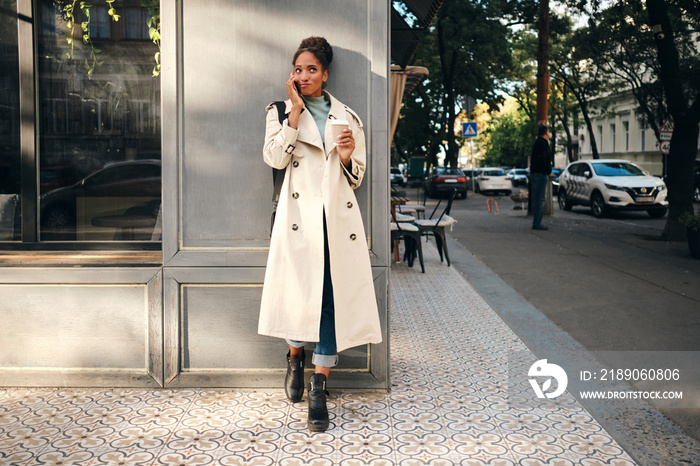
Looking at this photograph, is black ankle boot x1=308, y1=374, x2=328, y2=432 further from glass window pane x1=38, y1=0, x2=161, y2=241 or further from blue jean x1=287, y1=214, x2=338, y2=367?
glass window pane x1=38, y1=0, x2=161, y2=241

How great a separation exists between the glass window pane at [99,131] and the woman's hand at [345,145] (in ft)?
4.80

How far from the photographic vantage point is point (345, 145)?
3.68 m

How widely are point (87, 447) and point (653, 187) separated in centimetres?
1725

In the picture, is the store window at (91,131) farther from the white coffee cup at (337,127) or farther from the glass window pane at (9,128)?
the white coffee cup at (337,127)

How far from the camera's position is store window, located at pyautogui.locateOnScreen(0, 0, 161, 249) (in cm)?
454

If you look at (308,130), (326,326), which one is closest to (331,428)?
(326,326)

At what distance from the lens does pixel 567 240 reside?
42.5 feet

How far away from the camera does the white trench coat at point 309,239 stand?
12.3ft

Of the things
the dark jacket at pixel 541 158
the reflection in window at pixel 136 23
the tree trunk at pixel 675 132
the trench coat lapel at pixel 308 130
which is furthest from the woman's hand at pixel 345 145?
the dark jacket at pixel 541 158

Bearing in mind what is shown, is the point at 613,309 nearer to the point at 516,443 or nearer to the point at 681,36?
the point at 516,443

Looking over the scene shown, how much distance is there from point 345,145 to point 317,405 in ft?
4.80

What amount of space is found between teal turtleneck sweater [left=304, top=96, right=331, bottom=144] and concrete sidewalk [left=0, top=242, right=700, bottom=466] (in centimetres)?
173

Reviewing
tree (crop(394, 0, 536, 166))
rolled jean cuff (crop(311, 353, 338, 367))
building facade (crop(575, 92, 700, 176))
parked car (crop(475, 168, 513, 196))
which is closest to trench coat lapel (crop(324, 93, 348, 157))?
rolled jean cuff (crop(311, 353, 338, 367))

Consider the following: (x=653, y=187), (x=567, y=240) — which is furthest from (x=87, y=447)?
(x=653, y=187)
